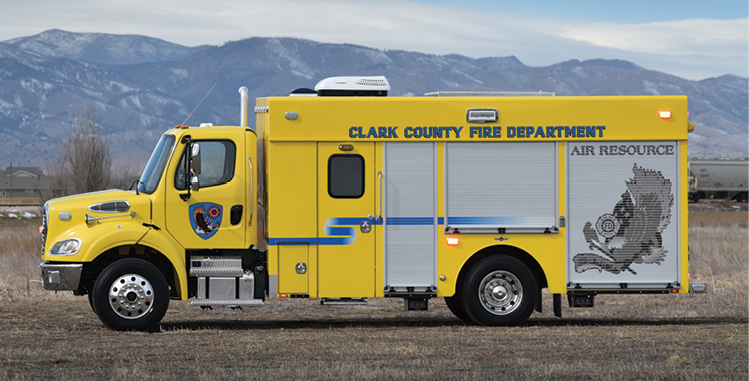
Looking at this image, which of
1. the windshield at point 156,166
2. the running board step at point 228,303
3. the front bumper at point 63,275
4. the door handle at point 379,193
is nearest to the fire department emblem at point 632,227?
the door handle at point 379,193

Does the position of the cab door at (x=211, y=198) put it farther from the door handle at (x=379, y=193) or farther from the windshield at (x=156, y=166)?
the door handle at (x=379, y=193)

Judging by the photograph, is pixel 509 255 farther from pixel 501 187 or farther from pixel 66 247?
pixel 66 247

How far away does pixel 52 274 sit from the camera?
1327cm

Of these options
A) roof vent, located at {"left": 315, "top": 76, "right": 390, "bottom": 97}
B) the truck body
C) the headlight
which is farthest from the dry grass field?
the truck body

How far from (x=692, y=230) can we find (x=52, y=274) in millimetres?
30086

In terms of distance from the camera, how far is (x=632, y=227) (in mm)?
13945

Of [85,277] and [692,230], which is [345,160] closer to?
[85,277]

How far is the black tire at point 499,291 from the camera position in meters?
13.9

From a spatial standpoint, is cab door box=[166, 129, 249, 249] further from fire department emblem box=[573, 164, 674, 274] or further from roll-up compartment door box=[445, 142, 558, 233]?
fire department emblem box=[573, 164, 674, 274]

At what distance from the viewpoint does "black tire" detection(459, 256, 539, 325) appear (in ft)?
45.5

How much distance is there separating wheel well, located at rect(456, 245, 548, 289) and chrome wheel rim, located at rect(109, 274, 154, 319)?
13.1 ft

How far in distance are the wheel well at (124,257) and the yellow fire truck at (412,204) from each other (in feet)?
0.07

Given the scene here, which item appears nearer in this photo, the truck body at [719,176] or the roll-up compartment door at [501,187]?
the roll-up compartment door at [501,187]

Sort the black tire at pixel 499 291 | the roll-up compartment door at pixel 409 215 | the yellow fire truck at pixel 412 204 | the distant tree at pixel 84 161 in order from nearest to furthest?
the yellow fire truck at pixel 412 204, the roll-up compartment door at pixel 409 215, the black tire at pixel 499 291, the distant tree at pixel 84 161
